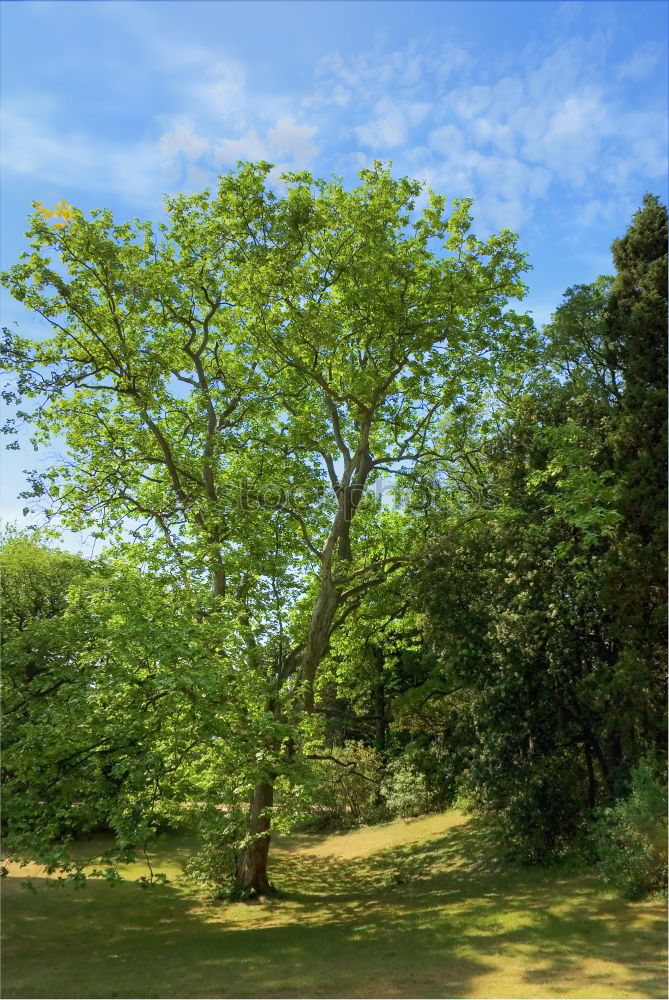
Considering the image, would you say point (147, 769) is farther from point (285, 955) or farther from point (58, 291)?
point (58, 291)

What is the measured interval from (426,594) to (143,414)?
8354mm

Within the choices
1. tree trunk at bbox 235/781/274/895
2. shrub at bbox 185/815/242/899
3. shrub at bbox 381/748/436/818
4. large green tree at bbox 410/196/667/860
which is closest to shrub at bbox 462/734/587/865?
large green tree at bbox 410/196/667/860

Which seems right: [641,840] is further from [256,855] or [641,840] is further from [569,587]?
[256,855]

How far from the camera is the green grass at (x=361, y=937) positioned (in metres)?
9.80

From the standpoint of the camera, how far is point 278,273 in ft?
53.1

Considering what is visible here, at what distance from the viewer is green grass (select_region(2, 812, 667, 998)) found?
32.1 ft

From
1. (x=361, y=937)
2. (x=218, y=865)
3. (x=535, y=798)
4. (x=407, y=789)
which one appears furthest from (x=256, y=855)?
(x=407, y=789)

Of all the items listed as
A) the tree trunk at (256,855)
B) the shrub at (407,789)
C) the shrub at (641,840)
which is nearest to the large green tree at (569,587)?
the shrub at (641,840)

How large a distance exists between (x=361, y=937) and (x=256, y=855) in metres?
5.02

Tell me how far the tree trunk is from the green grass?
2.10 feet

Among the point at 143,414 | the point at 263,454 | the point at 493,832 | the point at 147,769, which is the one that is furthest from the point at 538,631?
the point at 143,414

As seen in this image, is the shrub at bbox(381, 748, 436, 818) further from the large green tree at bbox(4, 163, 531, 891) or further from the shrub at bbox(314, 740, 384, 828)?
the large green tree at bbox(4, 163, 531, 891)

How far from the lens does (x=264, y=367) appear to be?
18703 mm

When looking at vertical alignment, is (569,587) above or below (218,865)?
above
